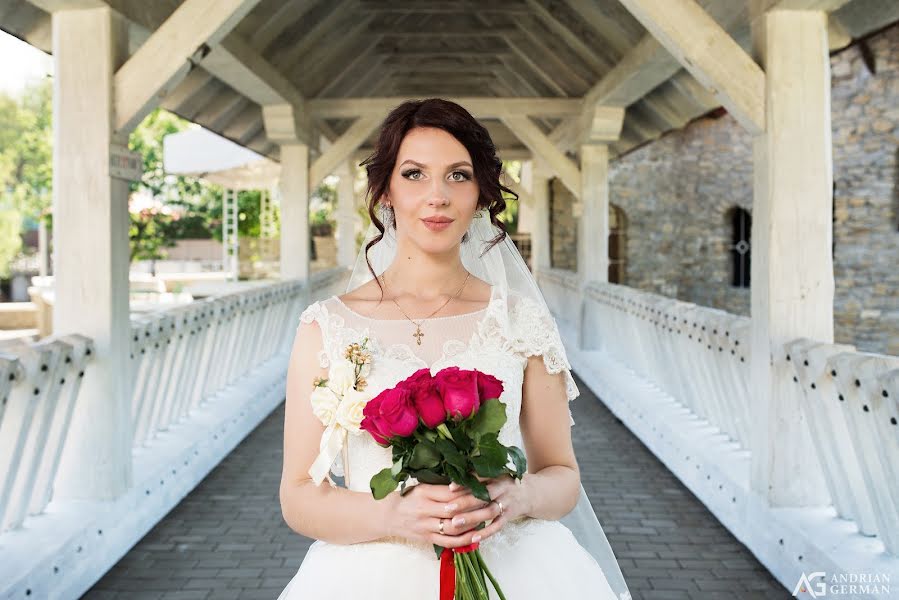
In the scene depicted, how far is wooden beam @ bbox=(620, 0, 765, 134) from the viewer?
3816mm

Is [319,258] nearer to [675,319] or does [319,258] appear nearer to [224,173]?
[224,173]

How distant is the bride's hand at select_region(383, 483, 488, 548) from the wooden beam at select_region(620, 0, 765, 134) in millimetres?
2854

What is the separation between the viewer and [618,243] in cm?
1764

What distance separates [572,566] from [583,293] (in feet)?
25.3

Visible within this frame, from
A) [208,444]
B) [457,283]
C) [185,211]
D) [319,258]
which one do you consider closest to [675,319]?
[208,444]

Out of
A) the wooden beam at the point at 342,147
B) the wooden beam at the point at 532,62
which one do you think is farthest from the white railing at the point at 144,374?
the wooden beam at the point at 532,62

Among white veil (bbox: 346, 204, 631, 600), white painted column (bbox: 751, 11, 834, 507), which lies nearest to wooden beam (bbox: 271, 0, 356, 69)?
white painted column (bbox: 751, 11, 834, 507)

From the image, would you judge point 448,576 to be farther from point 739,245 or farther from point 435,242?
point 739,245

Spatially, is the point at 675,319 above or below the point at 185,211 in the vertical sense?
below

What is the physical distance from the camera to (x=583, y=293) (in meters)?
9.48

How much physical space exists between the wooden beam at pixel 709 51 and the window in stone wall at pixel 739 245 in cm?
1336

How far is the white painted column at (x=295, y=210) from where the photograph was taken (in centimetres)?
905

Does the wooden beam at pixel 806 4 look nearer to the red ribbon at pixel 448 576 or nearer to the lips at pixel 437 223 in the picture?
the lips at pixel 437 223

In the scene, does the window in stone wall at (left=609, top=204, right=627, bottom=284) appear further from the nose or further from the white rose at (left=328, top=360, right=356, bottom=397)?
the white rose at (left=328, top=360, right=356, bottom=397)
